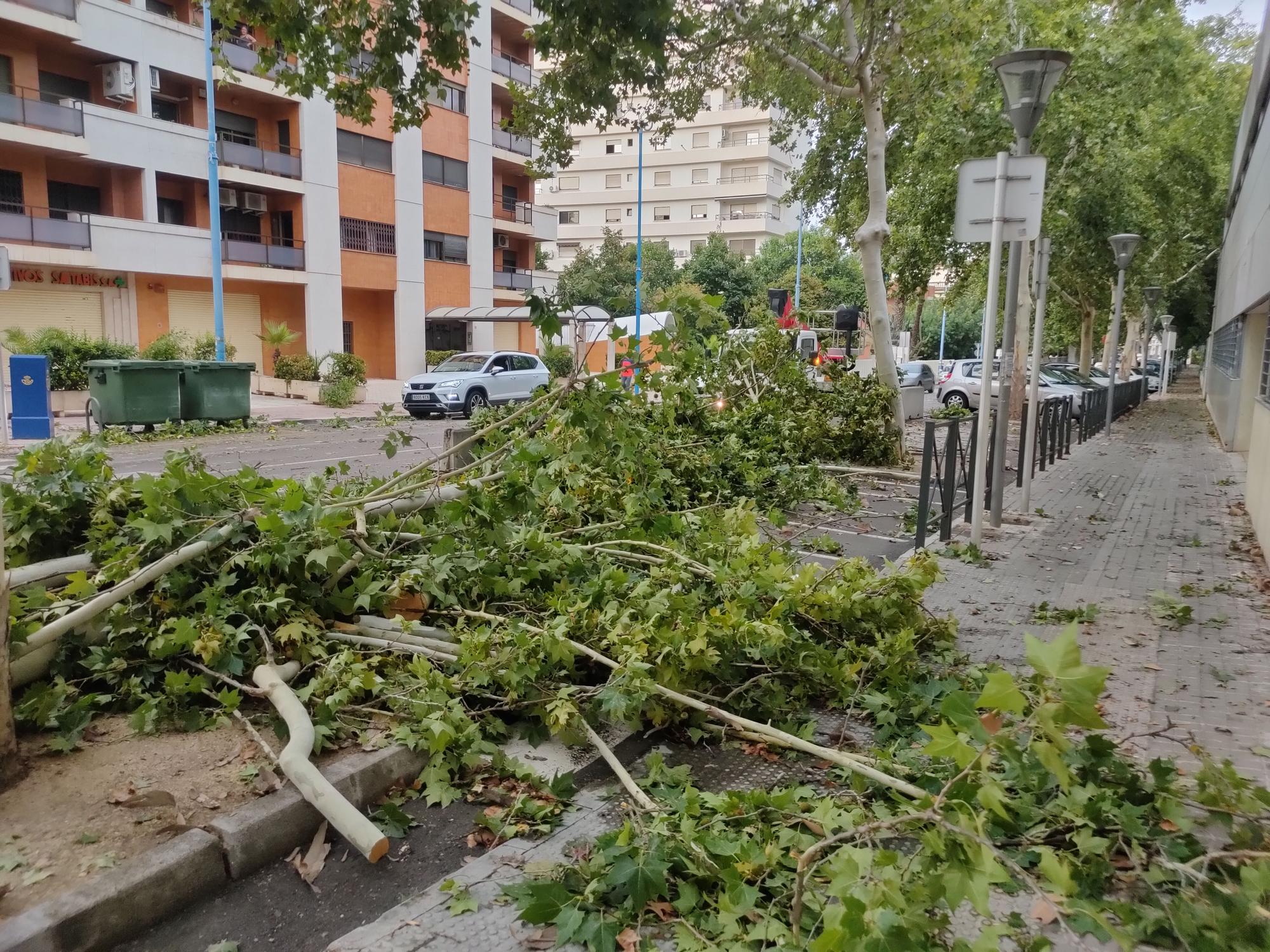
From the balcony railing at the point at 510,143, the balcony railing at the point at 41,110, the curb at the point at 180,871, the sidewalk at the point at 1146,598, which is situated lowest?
the sidewalk at the point at 1146,598

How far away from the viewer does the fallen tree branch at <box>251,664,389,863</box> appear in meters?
3.08

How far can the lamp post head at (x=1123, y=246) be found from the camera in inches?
698

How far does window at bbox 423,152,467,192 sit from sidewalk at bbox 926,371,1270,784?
2861 cm

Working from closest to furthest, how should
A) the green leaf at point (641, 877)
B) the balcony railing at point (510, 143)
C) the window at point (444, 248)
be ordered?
the green leaf at point (641, 877) < the window at point (444, 248) < the balcony railing at point (510, 143)

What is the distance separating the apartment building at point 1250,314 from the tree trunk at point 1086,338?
7.01 m

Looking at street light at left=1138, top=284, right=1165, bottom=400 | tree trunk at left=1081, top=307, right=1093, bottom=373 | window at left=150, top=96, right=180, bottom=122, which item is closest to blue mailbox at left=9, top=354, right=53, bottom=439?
window at left=150, top=96, right=180, bottom=122

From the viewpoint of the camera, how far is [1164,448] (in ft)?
62.9

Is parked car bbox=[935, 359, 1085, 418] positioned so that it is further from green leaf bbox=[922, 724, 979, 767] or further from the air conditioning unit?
green leaf bbox=[922, 724, 979, 767]

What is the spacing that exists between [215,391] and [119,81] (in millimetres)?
13525

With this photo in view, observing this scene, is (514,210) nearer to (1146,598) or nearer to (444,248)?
(444,248)

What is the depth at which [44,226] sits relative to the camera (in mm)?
23625

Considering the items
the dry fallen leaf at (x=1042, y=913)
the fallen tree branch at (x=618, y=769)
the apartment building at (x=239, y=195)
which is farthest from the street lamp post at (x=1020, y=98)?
the apartment building at (x=239, y=195)

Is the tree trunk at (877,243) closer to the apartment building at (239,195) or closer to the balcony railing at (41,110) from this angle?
the apartment building at (239,195)

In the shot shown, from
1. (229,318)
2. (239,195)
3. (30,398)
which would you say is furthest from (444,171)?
(30,398)
